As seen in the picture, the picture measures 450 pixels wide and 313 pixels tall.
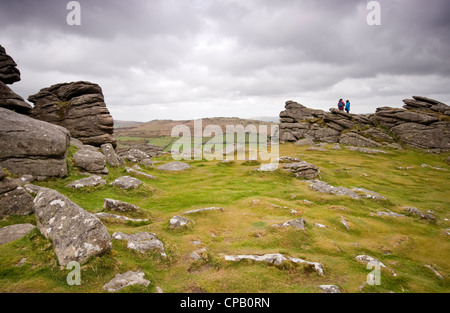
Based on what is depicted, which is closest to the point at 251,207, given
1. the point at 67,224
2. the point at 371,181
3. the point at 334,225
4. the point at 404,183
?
the point at 334,225

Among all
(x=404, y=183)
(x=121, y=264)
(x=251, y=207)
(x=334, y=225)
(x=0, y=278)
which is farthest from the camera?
(x=404, y=183)

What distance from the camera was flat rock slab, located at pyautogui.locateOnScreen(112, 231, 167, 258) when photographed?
1282 centimetres

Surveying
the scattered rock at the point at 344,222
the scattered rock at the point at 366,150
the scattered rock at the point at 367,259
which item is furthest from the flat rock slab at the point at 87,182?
the scattered rock at the point at 366,150

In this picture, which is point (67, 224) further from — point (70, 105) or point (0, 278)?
point (70, 105)

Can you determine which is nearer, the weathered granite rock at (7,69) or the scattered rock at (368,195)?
the scattered rock at (368,195)

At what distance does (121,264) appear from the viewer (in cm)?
1116

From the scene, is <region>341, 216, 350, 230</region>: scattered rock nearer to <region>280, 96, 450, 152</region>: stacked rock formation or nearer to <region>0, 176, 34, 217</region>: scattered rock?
<region>0, 176, 34, 217</region>: scattered rock

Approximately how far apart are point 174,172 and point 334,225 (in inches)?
1119

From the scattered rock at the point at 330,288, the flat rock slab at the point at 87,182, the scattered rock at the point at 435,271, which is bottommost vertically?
the scattered rock at the point at 435,271

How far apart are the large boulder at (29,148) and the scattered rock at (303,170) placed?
32.2 metres

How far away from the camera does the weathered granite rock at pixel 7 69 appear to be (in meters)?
33.1

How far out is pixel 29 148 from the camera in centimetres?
2262

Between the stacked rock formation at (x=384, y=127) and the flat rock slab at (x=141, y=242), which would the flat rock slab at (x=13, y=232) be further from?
the stacked rock formation at (x=384, y=127)

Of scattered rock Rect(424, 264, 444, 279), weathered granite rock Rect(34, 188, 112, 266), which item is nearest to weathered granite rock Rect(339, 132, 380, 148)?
scattered rock Rect(424, 264, 444, 279)
